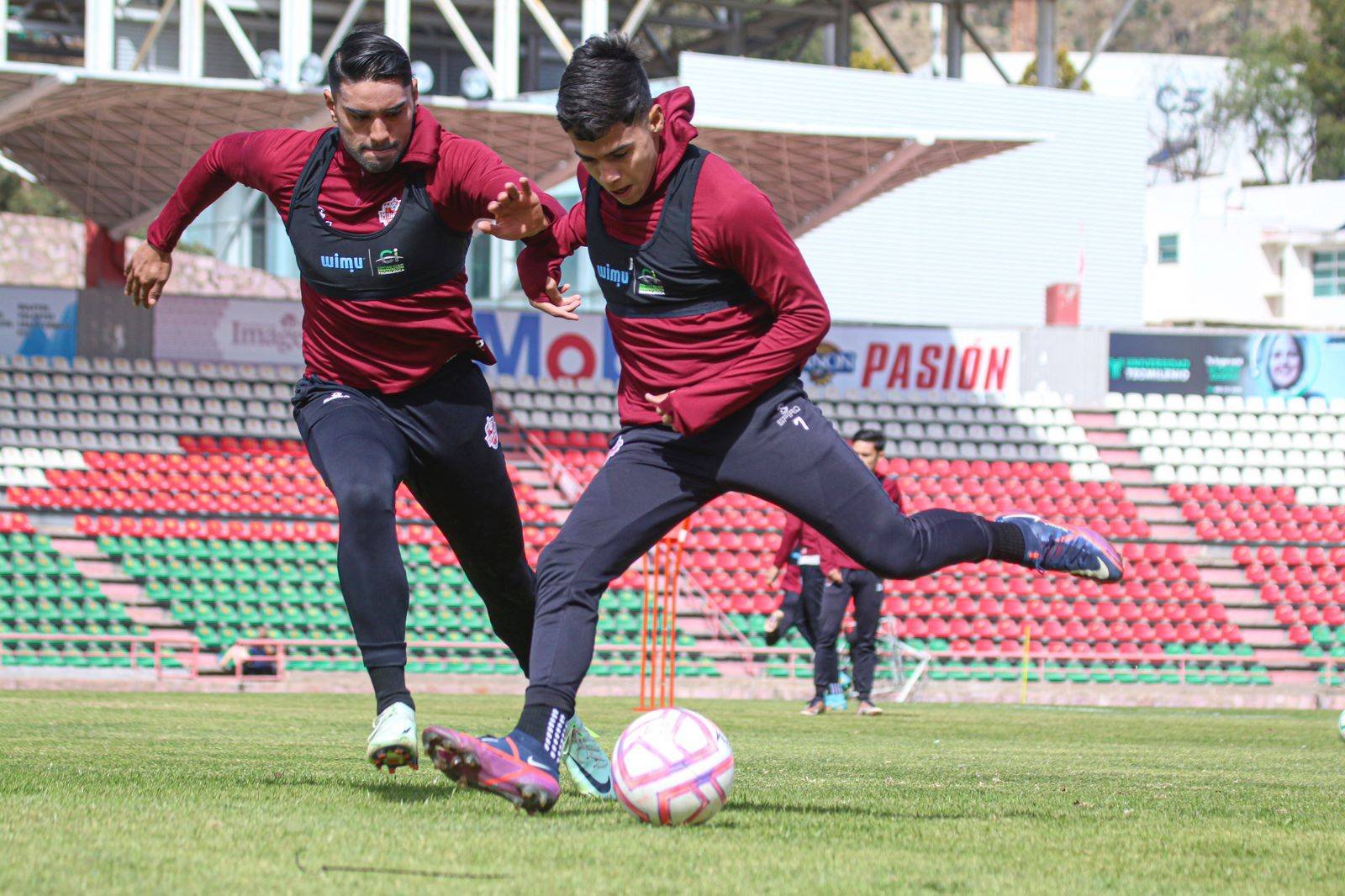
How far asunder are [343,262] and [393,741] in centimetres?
153

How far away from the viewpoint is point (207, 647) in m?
19.9

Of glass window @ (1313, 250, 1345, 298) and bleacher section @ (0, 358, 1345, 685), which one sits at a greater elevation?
glass window @ (1313, 250, 1345, 298)

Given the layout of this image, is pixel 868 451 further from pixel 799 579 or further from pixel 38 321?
pixel 38 321

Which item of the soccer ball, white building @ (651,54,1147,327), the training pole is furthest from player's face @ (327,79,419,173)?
white building @ (651,54,1147,327)

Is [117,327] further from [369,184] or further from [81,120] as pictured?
[369,184]

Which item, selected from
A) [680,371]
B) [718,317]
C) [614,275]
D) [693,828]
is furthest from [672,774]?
[614,275]

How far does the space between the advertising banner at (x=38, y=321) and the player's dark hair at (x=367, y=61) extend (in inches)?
806

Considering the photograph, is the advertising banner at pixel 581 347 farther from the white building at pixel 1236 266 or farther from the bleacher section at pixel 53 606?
the white building at pixel 1236 266

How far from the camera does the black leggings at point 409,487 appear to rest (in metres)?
4.91

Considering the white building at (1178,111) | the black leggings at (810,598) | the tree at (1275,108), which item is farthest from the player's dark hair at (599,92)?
the tree at (1275,108)

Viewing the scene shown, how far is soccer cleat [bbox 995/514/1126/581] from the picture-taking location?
5.05 metres

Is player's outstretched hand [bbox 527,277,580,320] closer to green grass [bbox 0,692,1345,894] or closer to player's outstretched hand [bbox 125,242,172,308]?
player's outstretched hand [bbox 125,242,172,308]

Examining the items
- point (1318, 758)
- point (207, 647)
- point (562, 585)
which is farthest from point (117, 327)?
point (562, 585)

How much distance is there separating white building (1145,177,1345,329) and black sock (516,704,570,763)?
47870mm
